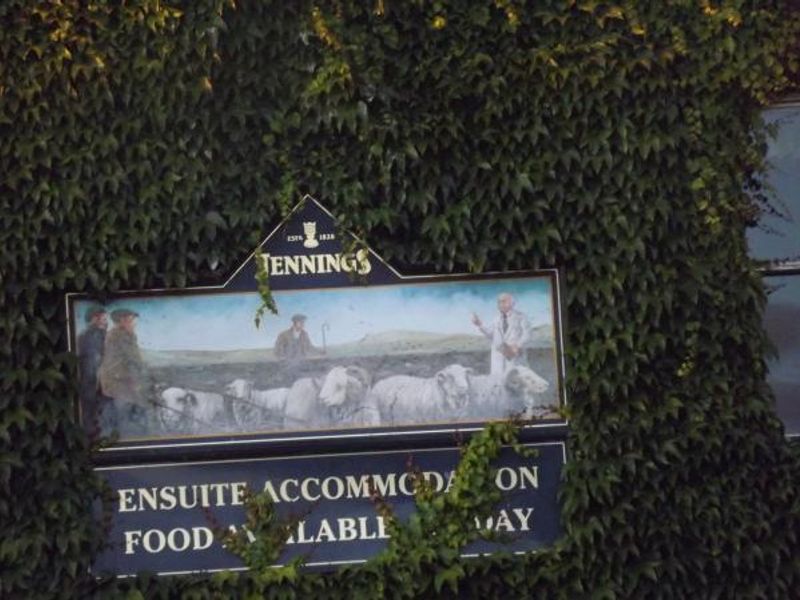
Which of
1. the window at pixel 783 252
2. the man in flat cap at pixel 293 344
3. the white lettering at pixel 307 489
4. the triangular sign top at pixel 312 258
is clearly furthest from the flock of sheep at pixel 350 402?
the window at pixel 783 252

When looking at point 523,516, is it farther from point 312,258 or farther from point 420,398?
point 312,258

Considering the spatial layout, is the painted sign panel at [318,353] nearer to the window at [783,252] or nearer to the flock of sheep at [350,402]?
the flock of sheep at [350,402]

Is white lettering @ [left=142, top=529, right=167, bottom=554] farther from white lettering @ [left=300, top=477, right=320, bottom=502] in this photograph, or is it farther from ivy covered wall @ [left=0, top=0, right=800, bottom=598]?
white lettering @ [left=300, top=477, right=320, bottom=502]

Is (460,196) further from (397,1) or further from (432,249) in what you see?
(397,1)

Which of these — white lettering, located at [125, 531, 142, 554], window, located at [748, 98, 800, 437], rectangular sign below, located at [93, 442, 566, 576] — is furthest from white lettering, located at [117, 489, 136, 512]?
window, located at [748, 98, 800, 437]

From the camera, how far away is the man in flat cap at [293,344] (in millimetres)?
7746

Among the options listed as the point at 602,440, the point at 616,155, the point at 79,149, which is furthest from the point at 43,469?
the point at 616,155

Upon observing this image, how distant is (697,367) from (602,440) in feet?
1.97

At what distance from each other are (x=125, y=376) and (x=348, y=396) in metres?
1.10

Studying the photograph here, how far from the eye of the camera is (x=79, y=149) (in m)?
7.75

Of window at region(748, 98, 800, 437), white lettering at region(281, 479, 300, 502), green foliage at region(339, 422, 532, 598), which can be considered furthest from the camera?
window at region(748, 98, 800, 437)

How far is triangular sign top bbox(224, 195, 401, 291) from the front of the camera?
778cm

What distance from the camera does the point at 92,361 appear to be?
772 centimetres

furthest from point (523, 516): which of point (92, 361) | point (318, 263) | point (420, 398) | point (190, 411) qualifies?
point (92, 361)
